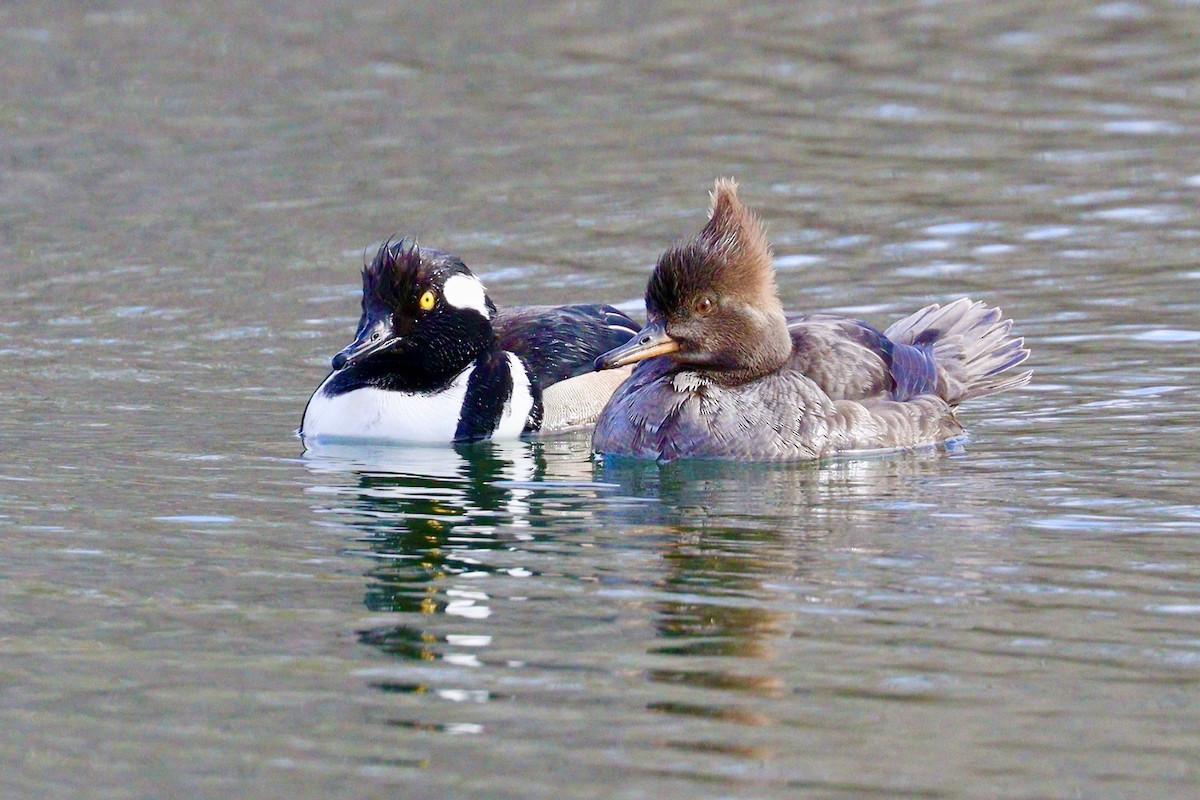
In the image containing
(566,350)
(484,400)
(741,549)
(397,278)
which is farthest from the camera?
(566,350)

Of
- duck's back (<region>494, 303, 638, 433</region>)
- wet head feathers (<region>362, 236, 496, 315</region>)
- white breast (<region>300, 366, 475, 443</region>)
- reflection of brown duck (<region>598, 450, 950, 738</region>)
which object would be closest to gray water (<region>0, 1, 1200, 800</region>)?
reflection of brown duck (<region>598, 450, 950, 738</region>)

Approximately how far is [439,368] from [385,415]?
43 centimetres

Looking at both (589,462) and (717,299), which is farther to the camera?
(589,462)

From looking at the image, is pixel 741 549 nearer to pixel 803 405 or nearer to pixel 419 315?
pixel 803 405

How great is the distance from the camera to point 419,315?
11.1 meters

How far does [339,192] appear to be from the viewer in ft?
56.8

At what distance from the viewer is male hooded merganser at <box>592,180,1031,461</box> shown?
32.5 ft

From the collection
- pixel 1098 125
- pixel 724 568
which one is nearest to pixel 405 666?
pixel 724 568

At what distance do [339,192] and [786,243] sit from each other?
14.3 ft

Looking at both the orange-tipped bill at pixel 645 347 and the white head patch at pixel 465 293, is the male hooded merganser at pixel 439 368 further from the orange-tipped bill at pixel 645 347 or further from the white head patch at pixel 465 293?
the orange-tipped bill at pixel 645 347

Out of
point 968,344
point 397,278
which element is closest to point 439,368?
point 397,278

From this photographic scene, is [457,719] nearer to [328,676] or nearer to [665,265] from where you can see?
[328,676]

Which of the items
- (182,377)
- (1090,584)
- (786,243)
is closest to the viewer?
(1090,584)

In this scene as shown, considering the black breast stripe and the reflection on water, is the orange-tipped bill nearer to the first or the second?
the reflection on water
